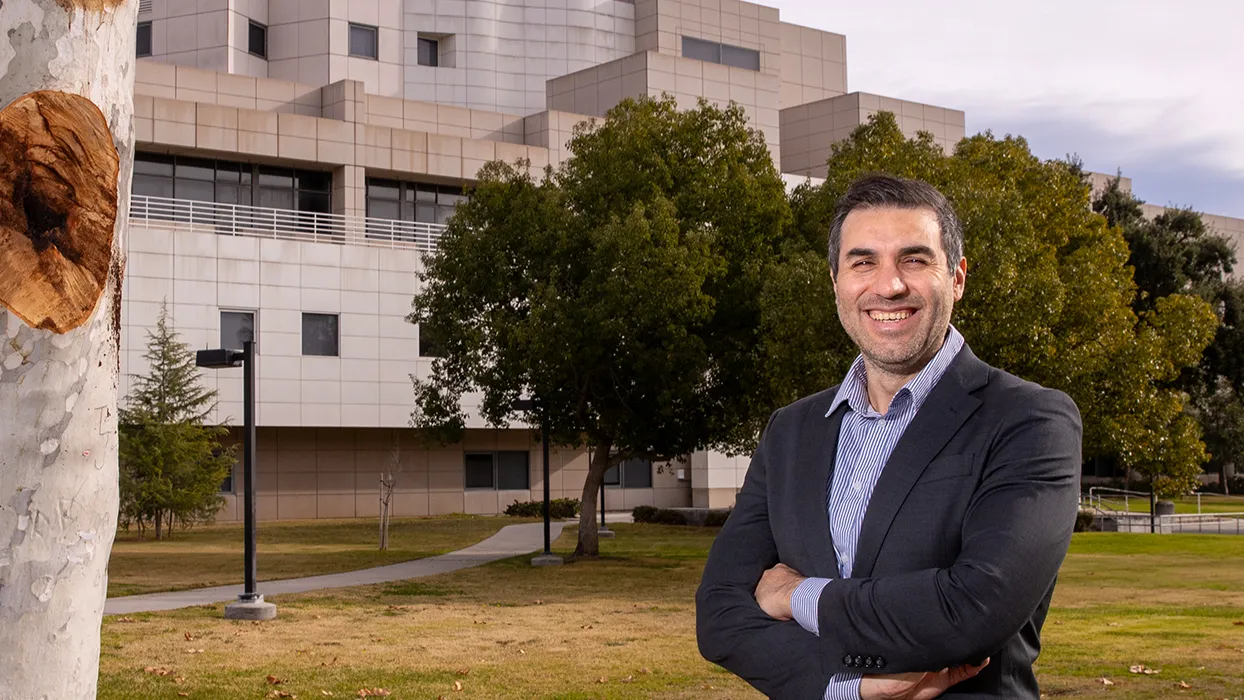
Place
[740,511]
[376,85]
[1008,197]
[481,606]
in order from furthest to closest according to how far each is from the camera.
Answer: [376,85]
[1008,197]
[481,606]
[740,511]

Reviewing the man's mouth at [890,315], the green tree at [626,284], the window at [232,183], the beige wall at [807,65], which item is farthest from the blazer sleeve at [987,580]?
the beige wall at [807,65]

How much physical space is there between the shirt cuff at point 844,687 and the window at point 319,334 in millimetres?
39913

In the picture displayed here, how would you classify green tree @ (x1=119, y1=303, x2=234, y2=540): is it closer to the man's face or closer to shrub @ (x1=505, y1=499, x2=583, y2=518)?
shrub @ (x1=505, y1=499, x2=583, y2=518)

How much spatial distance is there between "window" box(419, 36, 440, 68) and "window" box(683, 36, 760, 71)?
37.2 ft

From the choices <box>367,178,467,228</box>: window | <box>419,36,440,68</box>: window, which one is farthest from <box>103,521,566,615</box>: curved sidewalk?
<box>419,36,440,68</box>: window

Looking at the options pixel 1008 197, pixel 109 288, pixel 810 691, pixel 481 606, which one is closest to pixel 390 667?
pixel 481 606

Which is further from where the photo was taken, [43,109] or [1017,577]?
[43,109]

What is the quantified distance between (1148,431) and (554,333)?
1050 cm

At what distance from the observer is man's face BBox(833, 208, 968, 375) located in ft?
9.87

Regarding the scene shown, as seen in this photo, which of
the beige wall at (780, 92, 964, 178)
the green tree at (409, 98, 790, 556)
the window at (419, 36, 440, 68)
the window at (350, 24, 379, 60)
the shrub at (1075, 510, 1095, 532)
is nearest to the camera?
the green tree at (409, 98, 790, 556)

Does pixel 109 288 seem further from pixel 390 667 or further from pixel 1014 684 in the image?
pixel 390 667

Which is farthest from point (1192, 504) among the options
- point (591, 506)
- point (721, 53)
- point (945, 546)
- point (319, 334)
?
point (945, 546)

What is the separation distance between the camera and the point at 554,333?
21.6 meters

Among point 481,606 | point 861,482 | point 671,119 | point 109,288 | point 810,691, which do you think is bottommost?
point 481,606
